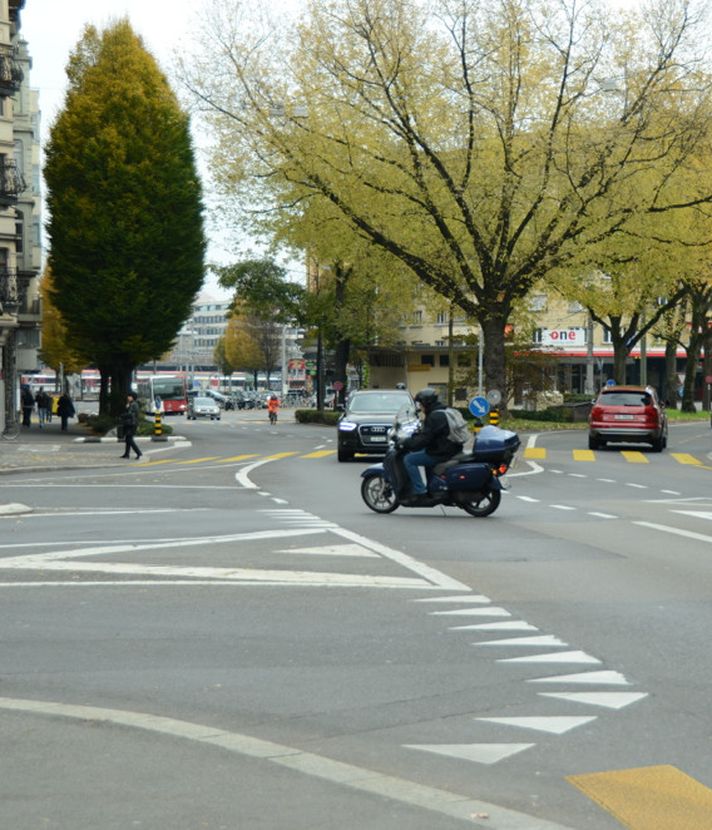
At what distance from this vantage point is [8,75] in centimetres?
5056

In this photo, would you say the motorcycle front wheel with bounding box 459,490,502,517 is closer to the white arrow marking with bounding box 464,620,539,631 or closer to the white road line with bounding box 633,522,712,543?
the white road line with bounding box 633,522,712,543

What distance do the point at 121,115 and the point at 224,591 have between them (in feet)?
152

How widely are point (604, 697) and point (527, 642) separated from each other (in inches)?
64.6

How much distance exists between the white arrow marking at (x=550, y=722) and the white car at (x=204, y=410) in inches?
3459

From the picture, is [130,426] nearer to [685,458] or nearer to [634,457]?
[634,457]

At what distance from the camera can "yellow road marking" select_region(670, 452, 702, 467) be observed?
3588 centimetres

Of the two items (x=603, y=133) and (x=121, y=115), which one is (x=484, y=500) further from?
(x=121, y=115)

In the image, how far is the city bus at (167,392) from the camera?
10769 centimetres

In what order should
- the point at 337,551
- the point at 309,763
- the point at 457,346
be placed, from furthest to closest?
1. the point at 457,346
2. the point at 337,551
3. the point at 309,763

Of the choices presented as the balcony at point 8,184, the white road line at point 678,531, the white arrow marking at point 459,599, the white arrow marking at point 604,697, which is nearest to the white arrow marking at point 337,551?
the white arrow marking at point 459,599

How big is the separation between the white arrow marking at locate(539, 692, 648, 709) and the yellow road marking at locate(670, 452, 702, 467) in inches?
1105

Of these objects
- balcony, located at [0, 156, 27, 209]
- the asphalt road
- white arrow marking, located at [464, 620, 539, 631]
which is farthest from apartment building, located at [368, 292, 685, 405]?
white arrow marking, located at [464, 620, 539, 631]

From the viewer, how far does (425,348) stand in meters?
108

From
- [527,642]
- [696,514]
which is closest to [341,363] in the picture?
Answer: [696,514]
